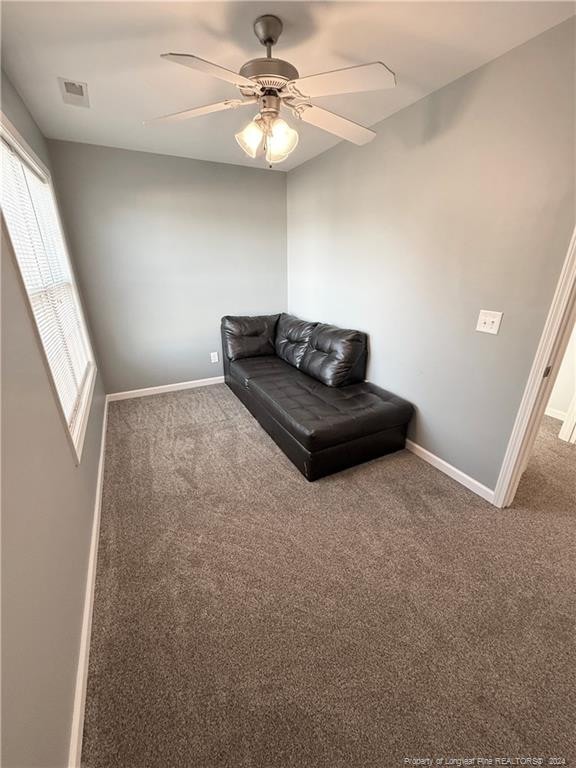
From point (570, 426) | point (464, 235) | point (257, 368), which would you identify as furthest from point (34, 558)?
point (570, 426)

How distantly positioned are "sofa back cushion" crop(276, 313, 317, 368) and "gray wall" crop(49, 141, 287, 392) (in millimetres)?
563

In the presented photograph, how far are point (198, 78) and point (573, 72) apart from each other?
1.86 m

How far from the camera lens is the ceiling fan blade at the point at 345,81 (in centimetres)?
117

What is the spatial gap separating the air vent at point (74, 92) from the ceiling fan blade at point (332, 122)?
1.39 meters

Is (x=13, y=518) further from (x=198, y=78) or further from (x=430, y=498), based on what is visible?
(x=198, y=78)

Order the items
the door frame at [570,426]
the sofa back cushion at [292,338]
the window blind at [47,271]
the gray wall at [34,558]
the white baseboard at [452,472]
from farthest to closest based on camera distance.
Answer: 1. the sofa back cushion at [292,338]
2. the door frame at [570,426]
3. the white baseboard at [452,472]
4. the window blind at [47,271]
5. the gray wall at [34,558]

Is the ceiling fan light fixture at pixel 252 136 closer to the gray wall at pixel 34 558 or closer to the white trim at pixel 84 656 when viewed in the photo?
the gray wall at pixel 34 558

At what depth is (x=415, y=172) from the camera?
6.97 feet

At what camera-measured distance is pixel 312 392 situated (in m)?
2.65

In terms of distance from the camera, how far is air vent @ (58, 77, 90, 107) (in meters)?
1.79

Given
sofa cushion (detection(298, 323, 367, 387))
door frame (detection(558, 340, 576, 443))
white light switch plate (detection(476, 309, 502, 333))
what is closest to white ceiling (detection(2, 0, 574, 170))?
white light switch plate (detection(476, 309, 502, 333))

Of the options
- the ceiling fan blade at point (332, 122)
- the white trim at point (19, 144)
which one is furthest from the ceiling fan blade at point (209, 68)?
the white trim at point (19, 144)

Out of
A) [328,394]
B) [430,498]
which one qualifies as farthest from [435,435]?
[328,394]

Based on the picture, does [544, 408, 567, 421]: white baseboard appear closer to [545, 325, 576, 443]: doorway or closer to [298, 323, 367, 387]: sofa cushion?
[545, 325, 576, 443]: doorway
